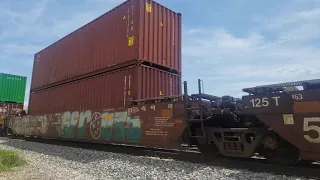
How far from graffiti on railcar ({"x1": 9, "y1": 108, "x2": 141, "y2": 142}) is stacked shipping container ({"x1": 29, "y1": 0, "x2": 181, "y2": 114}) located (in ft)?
1.39

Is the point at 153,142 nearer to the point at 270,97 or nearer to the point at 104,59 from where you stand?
the point at 270,97

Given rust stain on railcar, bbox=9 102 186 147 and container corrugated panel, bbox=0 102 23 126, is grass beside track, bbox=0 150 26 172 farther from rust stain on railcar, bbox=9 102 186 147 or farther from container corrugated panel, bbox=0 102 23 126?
container corrugated panel, bbox=0 102 23 126

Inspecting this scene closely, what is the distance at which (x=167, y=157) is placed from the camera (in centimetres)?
821

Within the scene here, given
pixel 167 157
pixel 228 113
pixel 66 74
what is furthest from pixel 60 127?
pixel 228 113

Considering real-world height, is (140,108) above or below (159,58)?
below

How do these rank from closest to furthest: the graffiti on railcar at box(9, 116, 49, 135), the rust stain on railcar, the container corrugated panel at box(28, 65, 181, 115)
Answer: the rust stain on railcar → the container corrugated panel at box(28, 65, 181, 115) → the graffiti on railcar at box(9, 116, 49, 135)

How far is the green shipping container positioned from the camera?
22.3 metres

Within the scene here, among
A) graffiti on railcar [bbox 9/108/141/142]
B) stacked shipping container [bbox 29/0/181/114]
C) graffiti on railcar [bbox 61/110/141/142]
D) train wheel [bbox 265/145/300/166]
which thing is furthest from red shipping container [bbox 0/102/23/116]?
train wheel [bbox 265/145/300/166]

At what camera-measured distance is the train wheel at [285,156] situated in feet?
19.6

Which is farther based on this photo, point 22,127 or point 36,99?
point 22,127

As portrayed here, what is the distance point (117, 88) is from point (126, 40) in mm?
1976

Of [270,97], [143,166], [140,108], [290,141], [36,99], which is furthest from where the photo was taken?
[36,99]

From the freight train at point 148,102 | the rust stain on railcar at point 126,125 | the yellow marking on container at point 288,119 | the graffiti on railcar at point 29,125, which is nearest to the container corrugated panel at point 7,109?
the graffiti on railcar at point 29,125

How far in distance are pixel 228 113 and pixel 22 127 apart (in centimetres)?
1631
